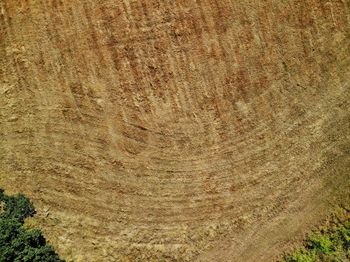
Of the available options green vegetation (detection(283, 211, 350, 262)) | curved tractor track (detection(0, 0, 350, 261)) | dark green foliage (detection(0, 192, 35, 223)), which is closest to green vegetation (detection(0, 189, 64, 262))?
dark green foliage (detection(0, 192, 35, 223))

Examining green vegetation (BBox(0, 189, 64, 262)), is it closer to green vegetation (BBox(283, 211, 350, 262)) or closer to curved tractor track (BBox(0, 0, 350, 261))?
curved tractor track (BBox(0, 0, 350, 261))

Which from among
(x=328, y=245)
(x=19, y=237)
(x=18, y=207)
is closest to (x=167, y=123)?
(x=18, y=207)

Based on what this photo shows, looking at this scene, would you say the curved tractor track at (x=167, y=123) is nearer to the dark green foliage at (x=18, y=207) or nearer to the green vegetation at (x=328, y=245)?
the dark green foliage at (x=18, y=207)

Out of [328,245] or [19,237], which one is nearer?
[19,237]

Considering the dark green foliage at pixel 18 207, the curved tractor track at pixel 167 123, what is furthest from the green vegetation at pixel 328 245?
the dark green foliage at pixel 18 207

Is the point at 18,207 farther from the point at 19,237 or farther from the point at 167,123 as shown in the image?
the point at 167,123

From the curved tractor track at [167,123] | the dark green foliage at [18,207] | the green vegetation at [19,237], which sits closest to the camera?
the green vegetation at [19,237]

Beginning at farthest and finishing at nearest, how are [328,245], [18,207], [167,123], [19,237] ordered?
[328,245], [167,123], [18,207], [19,237]
